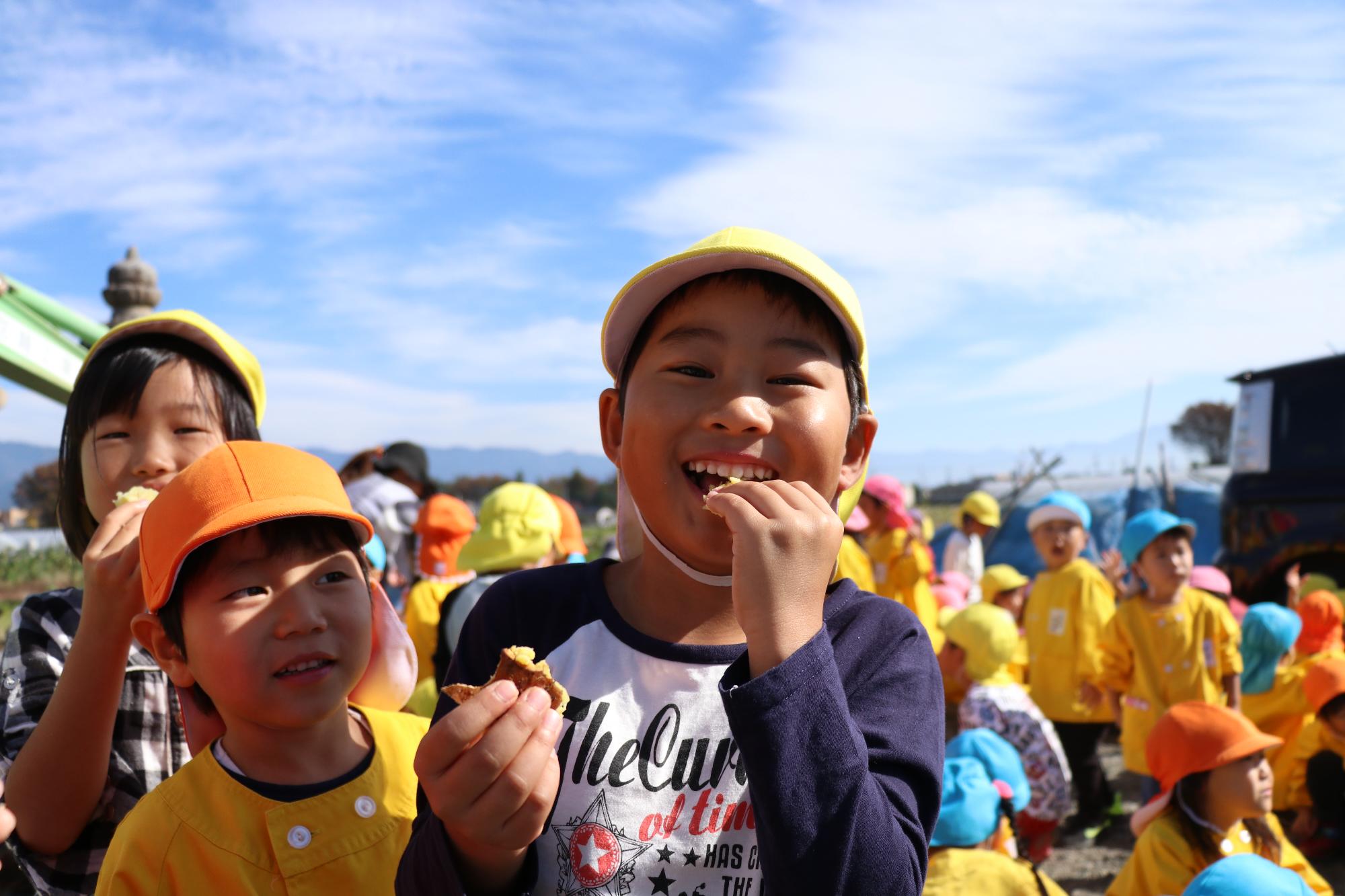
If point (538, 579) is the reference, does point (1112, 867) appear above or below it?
below

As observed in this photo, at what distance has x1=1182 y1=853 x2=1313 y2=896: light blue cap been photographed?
271 cm

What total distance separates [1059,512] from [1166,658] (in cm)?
141

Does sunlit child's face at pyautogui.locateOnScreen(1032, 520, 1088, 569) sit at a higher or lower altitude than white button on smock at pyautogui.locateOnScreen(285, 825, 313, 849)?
higher

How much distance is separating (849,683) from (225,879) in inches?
39.7

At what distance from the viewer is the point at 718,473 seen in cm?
136

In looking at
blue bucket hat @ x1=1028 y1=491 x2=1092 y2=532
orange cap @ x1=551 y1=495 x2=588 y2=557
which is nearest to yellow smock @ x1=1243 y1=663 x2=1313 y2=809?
blue bucket hat @ x1=1028 y1=491 x2=1092 y2=532

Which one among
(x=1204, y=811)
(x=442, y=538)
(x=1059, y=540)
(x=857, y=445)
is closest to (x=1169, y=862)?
(x=1204, y=811)

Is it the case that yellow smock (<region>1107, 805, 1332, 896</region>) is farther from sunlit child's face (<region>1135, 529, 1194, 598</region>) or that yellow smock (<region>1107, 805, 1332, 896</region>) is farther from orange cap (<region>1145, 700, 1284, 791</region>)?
sunlit child's face (<region>1135, 529, 1194, 598</region>)

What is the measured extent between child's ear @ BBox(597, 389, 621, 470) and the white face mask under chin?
0.05 metres

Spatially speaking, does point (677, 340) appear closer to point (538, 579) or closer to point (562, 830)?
point (538, 579)

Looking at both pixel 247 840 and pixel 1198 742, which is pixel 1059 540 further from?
pixel 247 840

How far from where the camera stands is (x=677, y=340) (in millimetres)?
1408

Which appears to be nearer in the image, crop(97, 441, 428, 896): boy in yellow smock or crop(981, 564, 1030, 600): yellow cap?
crop(97, 441, 428, 896): boy in yellow smock

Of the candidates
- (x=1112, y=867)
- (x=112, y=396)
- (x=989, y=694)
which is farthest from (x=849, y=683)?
(x=1112, y=867)
